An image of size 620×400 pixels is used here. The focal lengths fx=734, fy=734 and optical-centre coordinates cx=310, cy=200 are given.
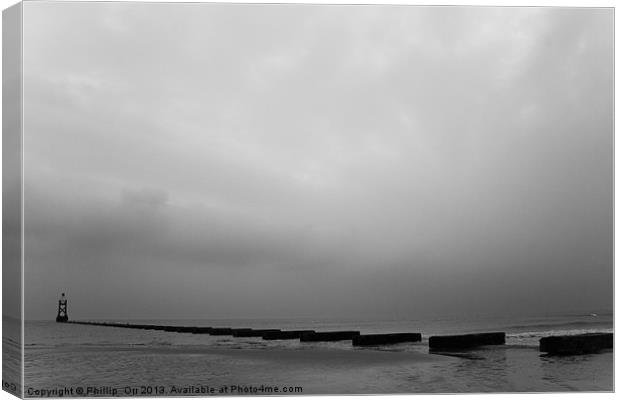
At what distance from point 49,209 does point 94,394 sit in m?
3.05

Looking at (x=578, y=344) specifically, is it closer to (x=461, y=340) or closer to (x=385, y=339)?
(x=461, y=340)

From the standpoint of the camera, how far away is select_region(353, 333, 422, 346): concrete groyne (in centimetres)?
2328

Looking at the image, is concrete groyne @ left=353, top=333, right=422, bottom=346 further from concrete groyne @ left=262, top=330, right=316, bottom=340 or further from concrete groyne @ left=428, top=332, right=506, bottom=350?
concrete groyne @ left=262, top=330, right=316, bottom=340

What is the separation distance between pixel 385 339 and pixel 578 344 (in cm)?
886

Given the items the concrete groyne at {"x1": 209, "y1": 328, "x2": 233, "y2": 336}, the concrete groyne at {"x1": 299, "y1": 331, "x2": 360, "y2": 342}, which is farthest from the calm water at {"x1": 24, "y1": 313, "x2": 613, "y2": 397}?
the concrete groyne at {"x1": 209, "y1": 328, "x2": 233, "y2": 336}

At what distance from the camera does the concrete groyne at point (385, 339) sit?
76.4ft

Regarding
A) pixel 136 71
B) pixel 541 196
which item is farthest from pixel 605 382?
pixel 136 71

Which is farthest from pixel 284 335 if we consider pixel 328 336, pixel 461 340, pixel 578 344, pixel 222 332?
pixel 578 344

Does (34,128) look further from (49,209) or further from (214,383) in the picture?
(214,383)

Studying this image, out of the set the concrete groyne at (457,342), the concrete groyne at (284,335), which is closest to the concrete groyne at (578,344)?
the concrete groyne at (457,342)

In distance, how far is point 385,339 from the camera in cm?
2325

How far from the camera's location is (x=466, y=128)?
12508mm

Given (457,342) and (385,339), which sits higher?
(457,342)

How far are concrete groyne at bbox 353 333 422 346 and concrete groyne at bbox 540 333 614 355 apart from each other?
622cm
